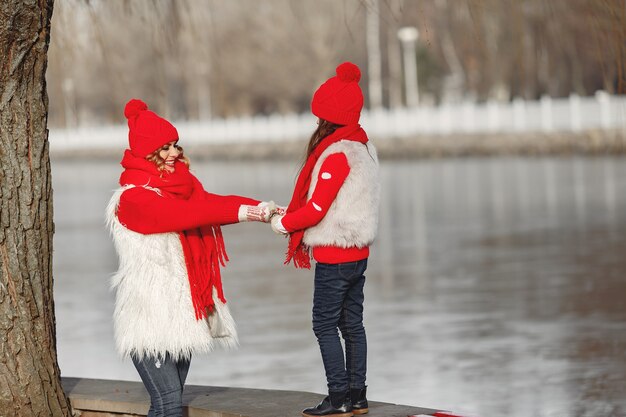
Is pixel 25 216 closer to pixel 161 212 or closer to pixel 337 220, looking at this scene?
pixel 161 212

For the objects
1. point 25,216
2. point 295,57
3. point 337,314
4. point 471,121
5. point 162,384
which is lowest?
point 162,384

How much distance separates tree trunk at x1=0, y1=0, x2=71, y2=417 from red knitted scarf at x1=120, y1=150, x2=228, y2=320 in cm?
49

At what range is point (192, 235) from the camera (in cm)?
508

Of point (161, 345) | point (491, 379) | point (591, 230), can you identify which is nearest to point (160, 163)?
point (161, 345)

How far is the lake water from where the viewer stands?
7.38 metres

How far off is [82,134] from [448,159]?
1392 inches

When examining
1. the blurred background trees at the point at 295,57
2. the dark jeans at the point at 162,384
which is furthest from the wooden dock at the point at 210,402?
the blurred background trees at the point at 295,57

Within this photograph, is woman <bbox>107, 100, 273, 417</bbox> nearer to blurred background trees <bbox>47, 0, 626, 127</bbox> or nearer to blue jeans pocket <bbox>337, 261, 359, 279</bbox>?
blue jeans pocket <bbox>337, 261, 359, 279</bbox>

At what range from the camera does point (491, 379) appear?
7445 mm

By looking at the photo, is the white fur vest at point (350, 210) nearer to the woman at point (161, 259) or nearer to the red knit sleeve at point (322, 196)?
the red knit sleeve at point (322, 196)

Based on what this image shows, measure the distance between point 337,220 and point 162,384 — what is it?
915 millimetres

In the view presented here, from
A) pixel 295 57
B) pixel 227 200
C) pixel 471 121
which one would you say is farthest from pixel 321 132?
pixel 295 57

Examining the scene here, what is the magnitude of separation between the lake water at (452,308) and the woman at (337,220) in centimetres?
160

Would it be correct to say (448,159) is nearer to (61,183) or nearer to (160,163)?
(61,183)
